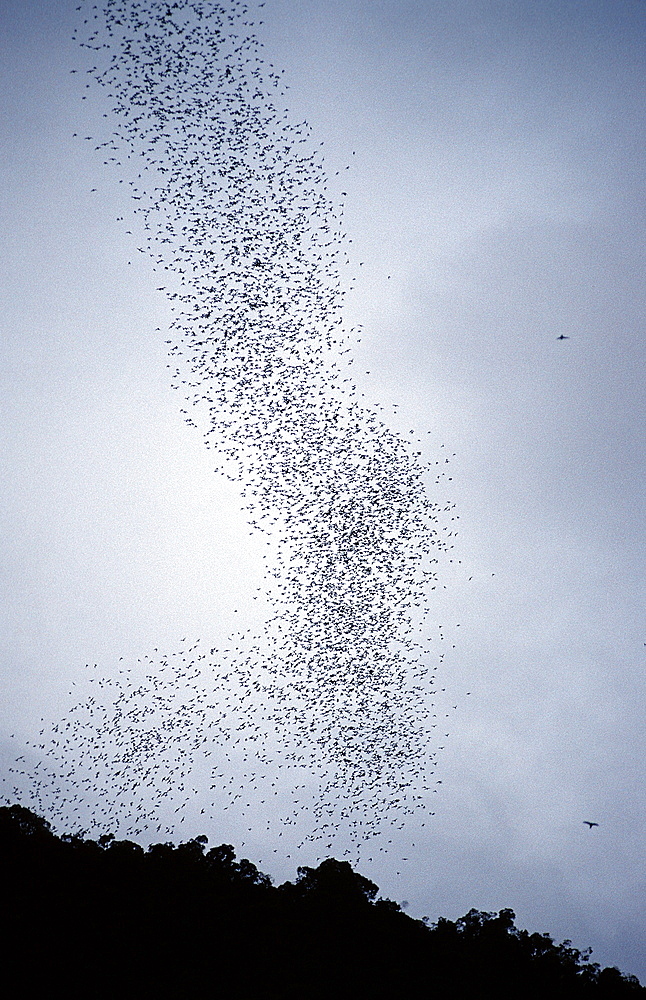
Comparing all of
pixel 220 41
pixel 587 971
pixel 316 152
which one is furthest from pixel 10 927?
pixel 220 41

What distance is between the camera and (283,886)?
Result: 2722 centimetres

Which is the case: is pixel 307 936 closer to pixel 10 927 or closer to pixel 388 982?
pixel 388 982

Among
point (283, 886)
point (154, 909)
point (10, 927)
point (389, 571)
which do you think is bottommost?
point (10, 927)

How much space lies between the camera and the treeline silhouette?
20.2m

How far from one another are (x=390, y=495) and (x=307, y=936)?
1391cm

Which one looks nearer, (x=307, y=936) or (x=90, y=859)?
(x=307, y=936)

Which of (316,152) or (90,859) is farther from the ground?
(316,152)

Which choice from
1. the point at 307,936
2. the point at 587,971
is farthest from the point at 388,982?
the point at 587,971

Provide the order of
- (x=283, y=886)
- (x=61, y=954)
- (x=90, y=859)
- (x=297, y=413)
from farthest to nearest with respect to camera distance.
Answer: (x=283, y=886) → (x=90, y=859) → (x=297, y=413) → (x=61, y=954)

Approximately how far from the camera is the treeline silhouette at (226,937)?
20203 millimetres

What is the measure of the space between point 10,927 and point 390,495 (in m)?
16.1

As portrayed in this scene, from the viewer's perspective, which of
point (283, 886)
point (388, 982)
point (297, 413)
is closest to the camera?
point (388, 982)

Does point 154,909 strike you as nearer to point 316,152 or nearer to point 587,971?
point 587,971

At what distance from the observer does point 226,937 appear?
22.5 meters
